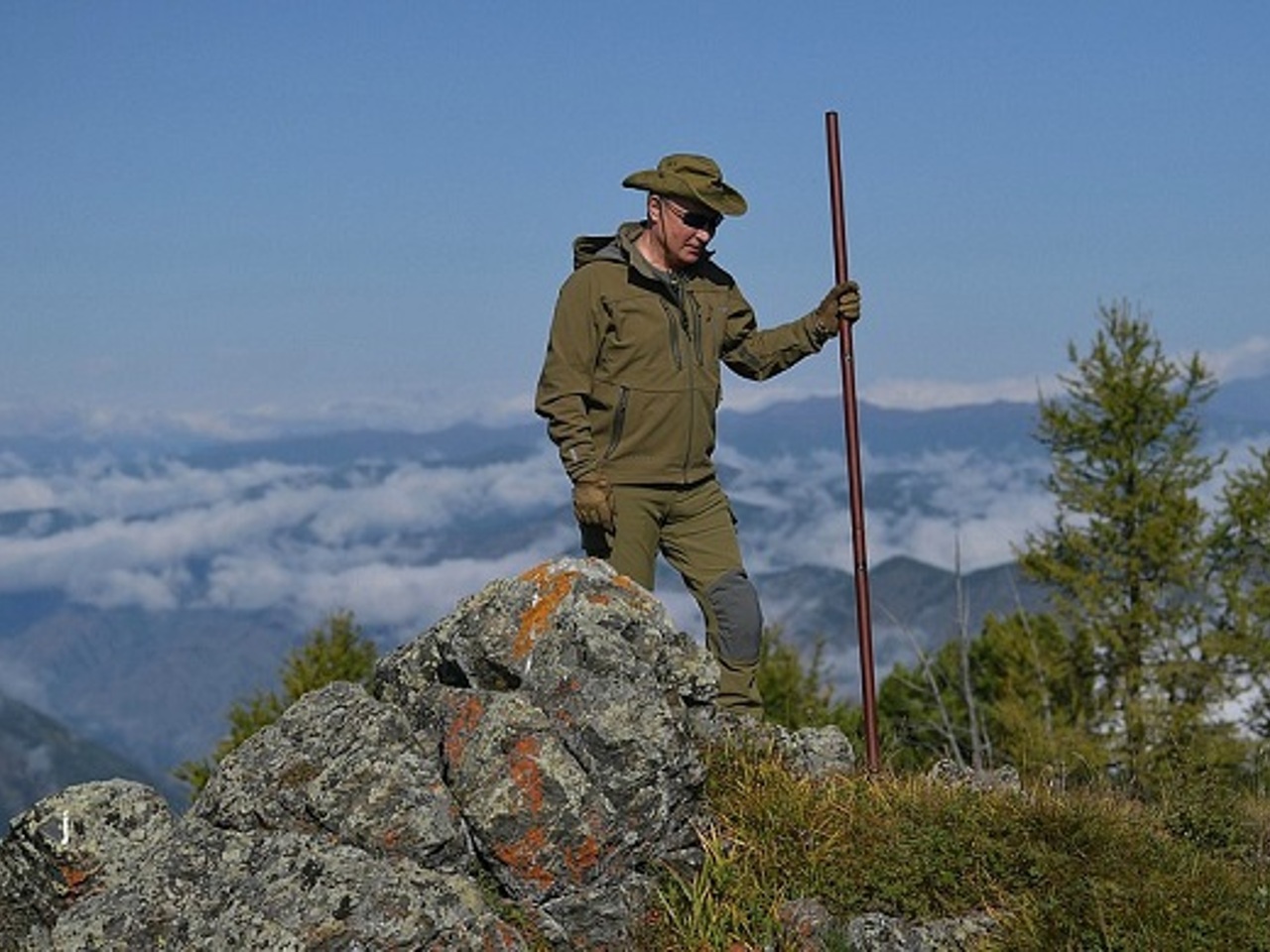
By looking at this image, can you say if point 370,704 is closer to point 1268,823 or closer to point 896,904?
point 896,904

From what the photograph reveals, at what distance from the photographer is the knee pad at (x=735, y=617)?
31.4 ft

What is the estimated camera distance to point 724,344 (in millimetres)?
9969

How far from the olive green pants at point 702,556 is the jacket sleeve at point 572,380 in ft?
1.12

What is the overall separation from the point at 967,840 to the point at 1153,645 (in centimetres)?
2662

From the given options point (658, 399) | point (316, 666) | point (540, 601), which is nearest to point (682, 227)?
point (658, 399)

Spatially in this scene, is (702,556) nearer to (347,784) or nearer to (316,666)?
(347,784)

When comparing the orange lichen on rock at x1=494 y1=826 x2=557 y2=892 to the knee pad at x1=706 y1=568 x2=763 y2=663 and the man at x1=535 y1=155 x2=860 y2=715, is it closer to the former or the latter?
the man at x1=535 y1=155 x2=860 y2=715

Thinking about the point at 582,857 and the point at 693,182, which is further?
the point at 693,182

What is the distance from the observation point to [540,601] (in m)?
8.23

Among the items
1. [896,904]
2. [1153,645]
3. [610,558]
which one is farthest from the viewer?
[1153,645]

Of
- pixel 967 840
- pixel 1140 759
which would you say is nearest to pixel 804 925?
pixel 967 840

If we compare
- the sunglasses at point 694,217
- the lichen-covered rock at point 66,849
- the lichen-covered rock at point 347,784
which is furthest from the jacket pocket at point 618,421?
the lichen-covered rock at point 66,849

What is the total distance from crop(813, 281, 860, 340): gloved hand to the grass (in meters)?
2.76

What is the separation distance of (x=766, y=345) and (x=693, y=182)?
1.27m
